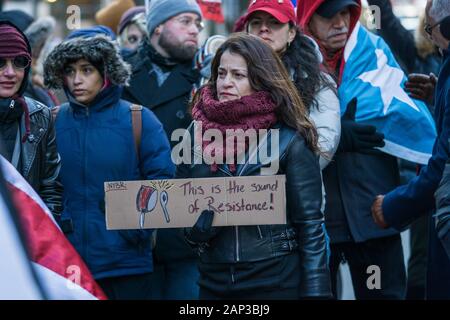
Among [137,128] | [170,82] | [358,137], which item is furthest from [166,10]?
[358,137]

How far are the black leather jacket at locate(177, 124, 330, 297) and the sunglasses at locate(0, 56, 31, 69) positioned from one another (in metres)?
1.16

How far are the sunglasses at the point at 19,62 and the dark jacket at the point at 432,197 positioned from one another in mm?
1839

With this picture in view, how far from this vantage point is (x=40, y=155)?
5383 millimetres

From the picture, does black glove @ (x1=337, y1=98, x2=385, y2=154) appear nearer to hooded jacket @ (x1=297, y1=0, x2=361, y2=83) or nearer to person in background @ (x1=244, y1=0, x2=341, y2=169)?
person in background @ (x1=244, y1=0, x2=341, y2=169)

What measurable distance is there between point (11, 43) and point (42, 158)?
570 mm

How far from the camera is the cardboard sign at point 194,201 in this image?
475cm

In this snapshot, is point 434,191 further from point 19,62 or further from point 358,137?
point 19,62

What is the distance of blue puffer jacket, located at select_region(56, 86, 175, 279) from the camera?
5.69 metres

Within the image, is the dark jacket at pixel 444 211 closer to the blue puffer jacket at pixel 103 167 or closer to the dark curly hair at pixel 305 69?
the dark curly hair at pixel 305 69

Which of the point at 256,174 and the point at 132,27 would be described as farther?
the point at 132,27

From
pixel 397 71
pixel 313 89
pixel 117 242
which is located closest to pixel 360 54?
pixel 397 71

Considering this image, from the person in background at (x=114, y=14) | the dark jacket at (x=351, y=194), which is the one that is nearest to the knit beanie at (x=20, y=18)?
the person in background at (x=114, y=14)

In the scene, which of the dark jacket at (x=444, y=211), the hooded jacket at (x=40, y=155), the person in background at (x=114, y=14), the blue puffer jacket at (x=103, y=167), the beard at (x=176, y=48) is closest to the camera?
the dark jacket at (x=444, y=211)

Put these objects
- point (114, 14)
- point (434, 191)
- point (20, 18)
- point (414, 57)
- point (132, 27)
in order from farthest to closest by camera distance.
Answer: point (114, 14) → point (132, 27) → point (20, 18) → point (414, 57) → point (434, 191)
